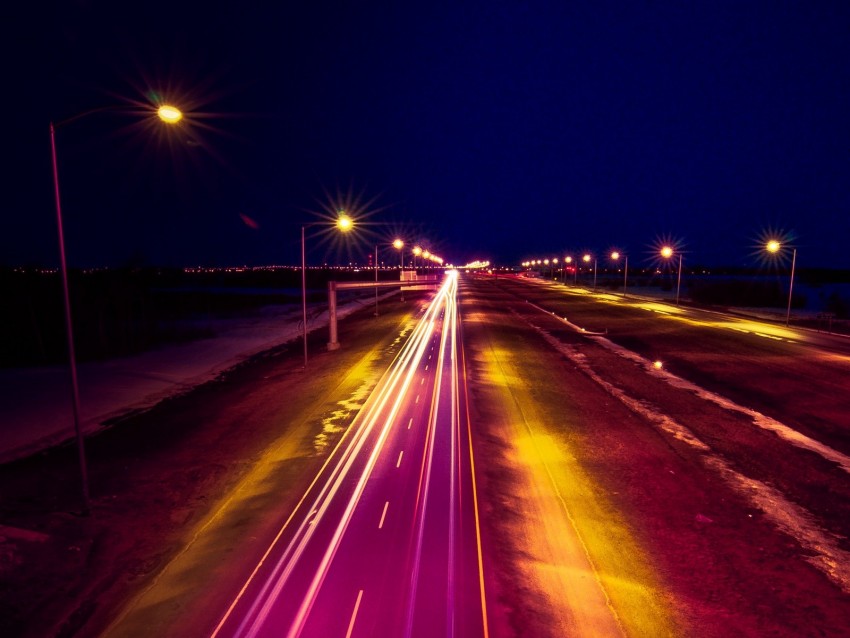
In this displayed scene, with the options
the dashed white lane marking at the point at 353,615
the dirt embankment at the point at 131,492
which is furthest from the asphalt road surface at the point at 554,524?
the dirt embankment at the point at 131,492

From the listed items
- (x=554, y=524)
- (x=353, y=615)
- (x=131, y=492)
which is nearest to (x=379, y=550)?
(x=353, y=615)

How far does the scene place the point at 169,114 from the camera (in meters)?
9.25

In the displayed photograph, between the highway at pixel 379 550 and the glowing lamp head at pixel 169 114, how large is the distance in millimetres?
7708

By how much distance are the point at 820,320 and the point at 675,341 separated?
17.1 meters

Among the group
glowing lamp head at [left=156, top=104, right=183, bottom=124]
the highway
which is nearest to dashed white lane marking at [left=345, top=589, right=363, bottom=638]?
the highway

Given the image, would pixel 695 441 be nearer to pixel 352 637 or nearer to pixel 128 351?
pixel 352 637

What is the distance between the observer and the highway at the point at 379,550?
23.3 ft

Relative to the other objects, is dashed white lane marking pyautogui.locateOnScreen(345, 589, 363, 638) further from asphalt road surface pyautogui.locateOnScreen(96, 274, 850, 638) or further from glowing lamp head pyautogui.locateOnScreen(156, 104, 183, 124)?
glowing lamp head pyautogui.locateOnScreen(156, 104, 183, 124)

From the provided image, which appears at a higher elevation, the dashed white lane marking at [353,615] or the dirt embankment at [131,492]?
the dashed white lane marking at [353,615]

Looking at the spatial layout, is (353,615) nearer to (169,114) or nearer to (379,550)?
(379,550)

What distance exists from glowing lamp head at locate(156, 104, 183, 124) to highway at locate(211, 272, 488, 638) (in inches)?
303

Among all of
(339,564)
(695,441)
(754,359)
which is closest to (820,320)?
(754,359)

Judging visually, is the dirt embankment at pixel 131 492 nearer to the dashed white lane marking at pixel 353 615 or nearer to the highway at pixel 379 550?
the highway at pixel 379 550

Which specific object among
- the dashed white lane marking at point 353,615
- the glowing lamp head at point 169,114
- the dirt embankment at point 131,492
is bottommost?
the dirt embankment at point 131,492
